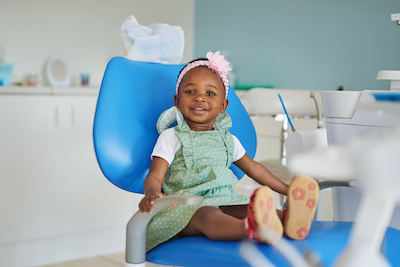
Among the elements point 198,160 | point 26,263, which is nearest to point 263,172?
point 198,160

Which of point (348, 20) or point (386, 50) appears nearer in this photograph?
point (386, 50)

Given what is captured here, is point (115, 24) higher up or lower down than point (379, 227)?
higher up

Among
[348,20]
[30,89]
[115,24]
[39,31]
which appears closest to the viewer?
[30,89]

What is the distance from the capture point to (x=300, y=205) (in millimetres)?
1050

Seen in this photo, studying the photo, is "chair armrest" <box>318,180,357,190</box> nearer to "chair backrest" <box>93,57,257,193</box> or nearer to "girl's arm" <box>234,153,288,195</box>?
"girl's arm" <box>234,153,288,195</box>

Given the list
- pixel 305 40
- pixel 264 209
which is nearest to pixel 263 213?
pixel 264 209

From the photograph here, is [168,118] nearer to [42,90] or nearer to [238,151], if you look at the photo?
[238,151]

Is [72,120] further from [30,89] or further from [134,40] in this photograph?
[134,40]

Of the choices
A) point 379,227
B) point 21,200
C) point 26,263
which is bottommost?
point 26,263

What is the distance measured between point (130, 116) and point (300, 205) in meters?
0.53

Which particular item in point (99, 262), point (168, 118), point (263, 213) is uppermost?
point (168, 118)

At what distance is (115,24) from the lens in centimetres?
344

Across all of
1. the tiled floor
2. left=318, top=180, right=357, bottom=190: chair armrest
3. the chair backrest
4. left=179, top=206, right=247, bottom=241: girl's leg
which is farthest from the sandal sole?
the tiled floor

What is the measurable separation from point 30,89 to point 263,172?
1496 mm
